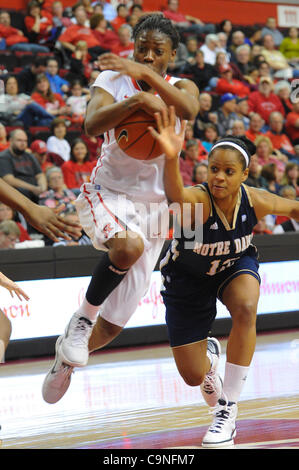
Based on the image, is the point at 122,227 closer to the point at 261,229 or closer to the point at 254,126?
the point at 261,229

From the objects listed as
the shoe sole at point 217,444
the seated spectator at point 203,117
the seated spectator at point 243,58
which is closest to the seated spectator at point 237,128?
the seated spectator at point 203,117

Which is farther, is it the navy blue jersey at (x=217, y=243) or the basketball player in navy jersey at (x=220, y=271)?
the navy blue jersey at (x=217, y=243)

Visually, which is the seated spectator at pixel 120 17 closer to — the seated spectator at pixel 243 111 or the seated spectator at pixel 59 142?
the seated spectator at pixel 243 111

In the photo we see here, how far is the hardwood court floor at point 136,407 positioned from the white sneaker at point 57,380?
0.81 ft

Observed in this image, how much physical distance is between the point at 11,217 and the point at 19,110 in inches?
104

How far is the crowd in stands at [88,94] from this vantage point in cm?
882

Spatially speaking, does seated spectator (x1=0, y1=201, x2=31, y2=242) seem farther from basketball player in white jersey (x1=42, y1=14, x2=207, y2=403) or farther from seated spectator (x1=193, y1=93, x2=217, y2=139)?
seated spectator (x1=193, y1=93, x2=217, y2=139)

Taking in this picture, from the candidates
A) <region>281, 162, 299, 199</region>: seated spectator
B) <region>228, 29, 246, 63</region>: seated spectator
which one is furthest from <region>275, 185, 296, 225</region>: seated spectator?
<region>228, 29, 246, 63</region>: seated spectator

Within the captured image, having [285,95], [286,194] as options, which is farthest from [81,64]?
[285,95]

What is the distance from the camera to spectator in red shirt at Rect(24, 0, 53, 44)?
11.8m

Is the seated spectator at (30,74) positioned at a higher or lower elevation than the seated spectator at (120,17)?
lower

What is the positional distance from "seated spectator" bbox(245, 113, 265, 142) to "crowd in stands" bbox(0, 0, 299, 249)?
23mm

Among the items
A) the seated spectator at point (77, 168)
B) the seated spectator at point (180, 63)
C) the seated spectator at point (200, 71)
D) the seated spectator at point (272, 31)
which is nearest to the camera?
the seated spectator at point (77, 168)

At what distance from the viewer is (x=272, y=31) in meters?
15.8
